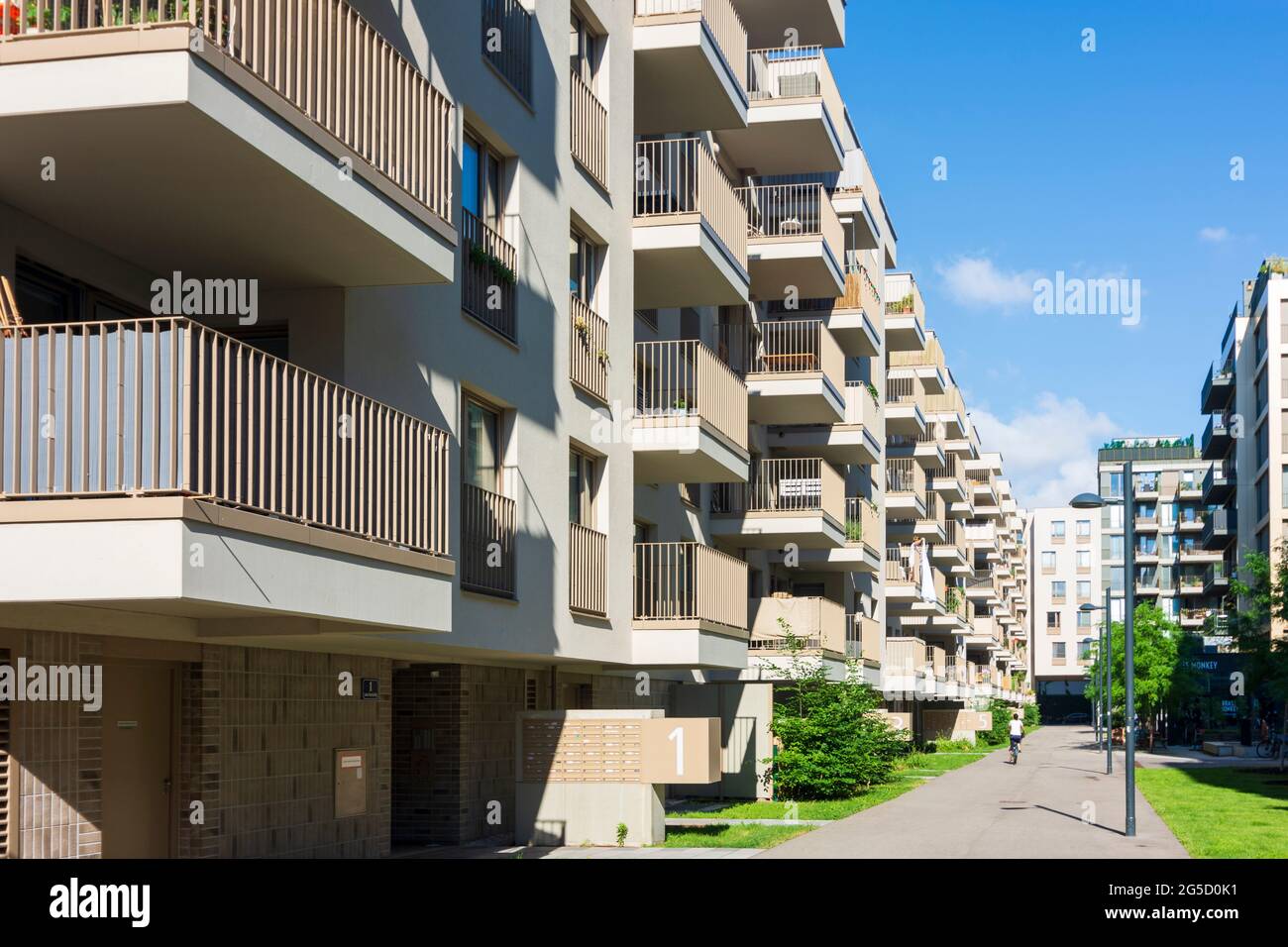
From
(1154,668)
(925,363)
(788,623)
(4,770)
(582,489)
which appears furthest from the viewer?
(1154,668)

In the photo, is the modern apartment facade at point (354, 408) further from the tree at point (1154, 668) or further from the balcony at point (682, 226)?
the tree at point (1154, 668)

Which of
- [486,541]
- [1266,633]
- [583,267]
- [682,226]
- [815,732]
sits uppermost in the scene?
[682,226]

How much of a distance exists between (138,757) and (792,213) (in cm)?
2383

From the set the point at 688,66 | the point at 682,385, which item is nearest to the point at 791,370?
the point at 682,385

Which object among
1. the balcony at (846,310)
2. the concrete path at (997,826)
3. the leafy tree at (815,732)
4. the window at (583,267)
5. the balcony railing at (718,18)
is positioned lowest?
the concrete path at (997,826)

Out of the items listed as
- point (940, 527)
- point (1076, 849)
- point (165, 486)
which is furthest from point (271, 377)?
point (940, 527)

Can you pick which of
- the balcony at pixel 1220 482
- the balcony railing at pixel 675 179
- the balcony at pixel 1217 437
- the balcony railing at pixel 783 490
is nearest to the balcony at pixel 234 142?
the balcony railing at pixel 675 179

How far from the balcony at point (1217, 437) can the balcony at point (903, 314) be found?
38.3 meters

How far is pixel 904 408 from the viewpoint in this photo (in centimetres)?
5472

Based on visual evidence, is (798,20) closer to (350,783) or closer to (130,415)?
(350,783)

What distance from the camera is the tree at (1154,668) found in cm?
7138

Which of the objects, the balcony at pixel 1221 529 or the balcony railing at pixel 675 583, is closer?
the balcony railing at pixel 675 583

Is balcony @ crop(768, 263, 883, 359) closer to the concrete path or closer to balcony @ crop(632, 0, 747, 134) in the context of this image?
the concrete path

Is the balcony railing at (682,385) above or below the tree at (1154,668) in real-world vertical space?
above
